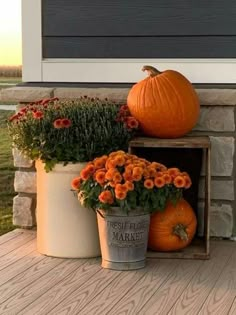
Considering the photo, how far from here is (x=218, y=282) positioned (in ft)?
11.9

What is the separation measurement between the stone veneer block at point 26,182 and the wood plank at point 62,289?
2.69 feet

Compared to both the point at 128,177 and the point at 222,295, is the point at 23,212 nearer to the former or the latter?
the point at 128,177

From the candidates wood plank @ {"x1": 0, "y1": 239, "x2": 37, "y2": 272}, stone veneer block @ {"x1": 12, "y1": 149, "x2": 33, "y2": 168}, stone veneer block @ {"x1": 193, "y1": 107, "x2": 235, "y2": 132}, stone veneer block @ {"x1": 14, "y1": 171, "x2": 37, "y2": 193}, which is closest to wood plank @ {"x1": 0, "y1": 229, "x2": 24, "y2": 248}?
wood plank @ {"x1": 0, "y1": 239, "x2": 37, "y2": 272}

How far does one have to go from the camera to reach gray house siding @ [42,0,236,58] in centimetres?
452

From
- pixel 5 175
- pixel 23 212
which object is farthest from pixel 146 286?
pixel 5 175

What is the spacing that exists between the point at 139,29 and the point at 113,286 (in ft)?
5.75

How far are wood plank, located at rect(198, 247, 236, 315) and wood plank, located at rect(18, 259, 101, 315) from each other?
609 millimetres

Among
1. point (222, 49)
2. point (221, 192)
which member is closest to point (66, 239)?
point (221, 192)

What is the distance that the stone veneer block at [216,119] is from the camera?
4371 millimetres

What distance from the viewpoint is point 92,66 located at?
4.73m

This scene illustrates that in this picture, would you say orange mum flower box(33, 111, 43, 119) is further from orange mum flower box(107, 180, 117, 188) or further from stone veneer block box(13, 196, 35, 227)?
stone veneer block box(13, 196, 35, 227)

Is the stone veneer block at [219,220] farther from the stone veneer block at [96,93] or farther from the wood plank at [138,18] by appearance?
the wood plank at [138,18]

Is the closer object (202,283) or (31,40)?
(202,283)

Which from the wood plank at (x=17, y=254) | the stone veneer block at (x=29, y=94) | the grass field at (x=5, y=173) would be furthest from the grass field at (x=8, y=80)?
the wood plank at (x=17, y=254)
